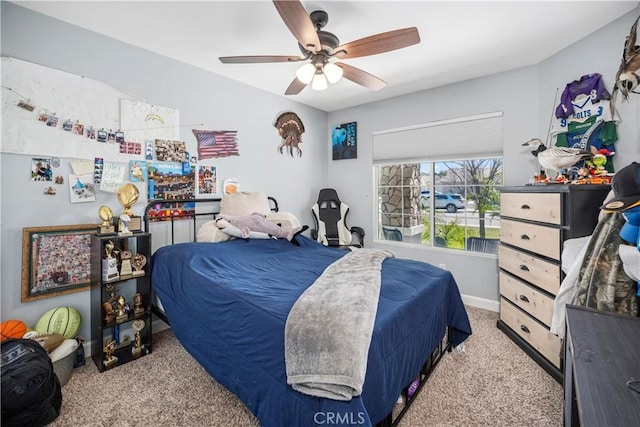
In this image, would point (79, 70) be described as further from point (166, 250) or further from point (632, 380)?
point (632, 380)

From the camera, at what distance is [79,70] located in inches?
87.3

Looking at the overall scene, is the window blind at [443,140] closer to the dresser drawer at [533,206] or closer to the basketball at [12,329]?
the dresser drawer at [533,206]

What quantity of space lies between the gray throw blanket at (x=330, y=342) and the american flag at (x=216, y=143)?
219cm

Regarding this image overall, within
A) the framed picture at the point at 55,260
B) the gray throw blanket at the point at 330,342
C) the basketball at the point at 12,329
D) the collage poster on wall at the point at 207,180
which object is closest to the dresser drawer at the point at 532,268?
the gray throw blanket at the point at 330,342

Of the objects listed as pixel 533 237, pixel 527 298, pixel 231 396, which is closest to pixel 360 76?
pixel 533 237

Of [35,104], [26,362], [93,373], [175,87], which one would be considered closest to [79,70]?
[35,104]

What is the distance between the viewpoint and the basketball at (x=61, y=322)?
199 centimetres

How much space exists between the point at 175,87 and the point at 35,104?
41.9 inches

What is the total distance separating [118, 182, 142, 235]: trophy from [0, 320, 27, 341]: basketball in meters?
0.80

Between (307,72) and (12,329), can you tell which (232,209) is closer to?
(307,72)

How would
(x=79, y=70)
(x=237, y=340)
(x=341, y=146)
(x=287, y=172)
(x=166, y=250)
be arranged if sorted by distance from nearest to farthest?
(x=237, y=340)
(x=79, y=70)
(x=166, y=250)
(x=287, y=172)
(x=341, y=146)

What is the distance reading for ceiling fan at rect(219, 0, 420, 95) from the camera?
1.62 meters

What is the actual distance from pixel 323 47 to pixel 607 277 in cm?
209

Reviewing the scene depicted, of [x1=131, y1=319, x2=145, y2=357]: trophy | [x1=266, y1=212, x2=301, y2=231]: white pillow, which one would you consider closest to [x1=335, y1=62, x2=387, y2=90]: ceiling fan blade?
[x1=266, y1=212, x2=301, y2=231]: white pillow
